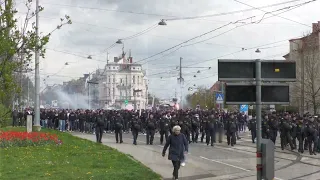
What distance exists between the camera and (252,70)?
8.55 m

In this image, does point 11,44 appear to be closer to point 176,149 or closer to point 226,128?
point 176,149

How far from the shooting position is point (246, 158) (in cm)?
1970

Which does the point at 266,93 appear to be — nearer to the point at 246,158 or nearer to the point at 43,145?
the point at 246,158

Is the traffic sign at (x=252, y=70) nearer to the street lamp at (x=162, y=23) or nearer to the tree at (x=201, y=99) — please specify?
the street lamp at (x=162, y=23)

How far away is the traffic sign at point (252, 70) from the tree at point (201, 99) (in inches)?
2605

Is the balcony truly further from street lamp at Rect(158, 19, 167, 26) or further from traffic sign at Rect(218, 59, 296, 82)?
traffic sign at Rect(218, 59, 296, 82)

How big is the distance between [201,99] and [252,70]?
72.8 metres

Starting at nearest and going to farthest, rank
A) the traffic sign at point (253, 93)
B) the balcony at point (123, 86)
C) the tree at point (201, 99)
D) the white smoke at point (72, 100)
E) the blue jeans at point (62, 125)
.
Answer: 1. the traffic sign at point (253, 93)
2. the blue jeans at point (62, 125)
3. the balcony at point (123, 86)
4. the tree at point (201, 99)
5. the white smoke at point (72, 100)

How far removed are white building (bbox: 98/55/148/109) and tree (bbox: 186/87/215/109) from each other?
8.53 metres

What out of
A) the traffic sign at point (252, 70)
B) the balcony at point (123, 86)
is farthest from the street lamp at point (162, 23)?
the balcony at point (123, 86)

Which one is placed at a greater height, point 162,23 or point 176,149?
point 162,23

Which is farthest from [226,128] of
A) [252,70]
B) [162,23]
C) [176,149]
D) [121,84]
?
[121,84]

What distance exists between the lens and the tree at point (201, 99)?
251 feet

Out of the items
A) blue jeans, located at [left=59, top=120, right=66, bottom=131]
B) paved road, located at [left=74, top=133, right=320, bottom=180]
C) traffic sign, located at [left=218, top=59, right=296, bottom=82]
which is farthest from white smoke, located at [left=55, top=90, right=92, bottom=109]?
traffic sign, located at [left=218, top=59, right=296, bottom=82]
